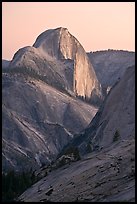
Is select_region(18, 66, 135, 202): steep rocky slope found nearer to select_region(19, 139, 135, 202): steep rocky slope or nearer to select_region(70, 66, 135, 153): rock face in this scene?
select_region(19, 139, 135, 202): steep rocky slope

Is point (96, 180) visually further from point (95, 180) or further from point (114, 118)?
point (114, 118)

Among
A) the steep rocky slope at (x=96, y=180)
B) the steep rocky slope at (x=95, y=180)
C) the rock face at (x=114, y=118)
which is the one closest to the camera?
the steep rocky slope at (x=96, y=180)

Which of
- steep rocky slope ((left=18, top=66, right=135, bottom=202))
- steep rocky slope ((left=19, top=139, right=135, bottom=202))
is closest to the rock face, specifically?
steep rocky slope ((left=18, top=66, right=135, bottom=202))

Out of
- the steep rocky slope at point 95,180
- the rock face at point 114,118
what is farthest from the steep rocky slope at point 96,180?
the rock face at point 114,118

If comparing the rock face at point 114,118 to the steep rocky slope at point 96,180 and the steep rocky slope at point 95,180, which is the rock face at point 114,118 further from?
the steep rocky slope at point 95,180

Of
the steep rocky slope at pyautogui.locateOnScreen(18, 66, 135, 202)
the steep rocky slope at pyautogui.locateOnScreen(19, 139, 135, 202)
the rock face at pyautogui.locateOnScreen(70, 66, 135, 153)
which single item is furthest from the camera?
the rock face at pyautogui.locateOnScreen(70, 66, 135, 153)

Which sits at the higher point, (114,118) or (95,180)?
(95,180)

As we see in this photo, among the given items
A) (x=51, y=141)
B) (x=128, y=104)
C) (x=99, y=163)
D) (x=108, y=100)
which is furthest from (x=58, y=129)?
(x=99, y=163)

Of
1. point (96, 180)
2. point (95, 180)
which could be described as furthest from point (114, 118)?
point (96, 180)

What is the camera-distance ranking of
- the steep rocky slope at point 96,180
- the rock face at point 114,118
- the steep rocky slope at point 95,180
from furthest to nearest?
the rock face at point 114,118
the steep rocky slope at point 95,180
the steep rocky slope at point 96,180

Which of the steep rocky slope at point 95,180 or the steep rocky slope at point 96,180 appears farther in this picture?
the steep rocky slope at point 95,180

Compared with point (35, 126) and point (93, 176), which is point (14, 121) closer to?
point (35, 126)
